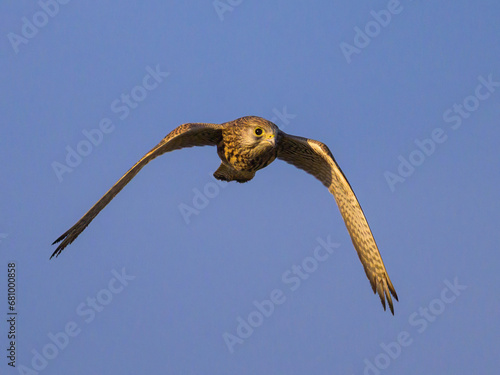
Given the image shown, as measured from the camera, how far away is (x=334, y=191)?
11.1m

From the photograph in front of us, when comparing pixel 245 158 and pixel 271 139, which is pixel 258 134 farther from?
pixel 245 158

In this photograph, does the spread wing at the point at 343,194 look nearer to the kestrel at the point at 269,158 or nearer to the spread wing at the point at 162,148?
the kestrel at the point at 269,158

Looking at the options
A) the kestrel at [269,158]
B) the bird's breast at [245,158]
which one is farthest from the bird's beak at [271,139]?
the bird's breast at [245,158]

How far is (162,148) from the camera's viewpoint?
9.54 meters

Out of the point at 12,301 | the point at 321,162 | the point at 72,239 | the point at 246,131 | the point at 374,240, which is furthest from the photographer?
the point at 12,301

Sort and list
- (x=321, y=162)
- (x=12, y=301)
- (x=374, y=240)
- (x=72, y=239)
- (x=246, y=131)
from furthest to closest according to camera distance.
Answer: (x=12, y=301)
(x=321, y=162)
(x=374, y=240)
(x=246, y=131)
(x=72, y=239)

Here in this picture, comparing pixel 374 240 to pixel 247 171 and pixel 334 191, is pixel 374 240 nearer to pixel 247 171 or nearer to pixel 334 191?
pixel 334 191

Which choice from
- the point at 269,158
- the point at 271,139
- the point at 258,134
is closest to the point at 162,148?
the point at 258,134

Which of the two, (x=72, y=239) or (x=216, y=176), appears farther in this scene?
(x=216, y=176)

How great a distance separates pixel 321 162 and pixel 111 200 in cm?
380

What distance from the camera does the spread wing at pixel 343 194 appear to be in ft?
33.8

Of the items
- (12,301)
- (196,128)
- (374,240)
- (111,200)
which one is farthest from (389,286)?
(12,301)

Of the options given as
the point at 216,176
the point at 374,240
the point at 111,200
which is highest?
the point at 374,240

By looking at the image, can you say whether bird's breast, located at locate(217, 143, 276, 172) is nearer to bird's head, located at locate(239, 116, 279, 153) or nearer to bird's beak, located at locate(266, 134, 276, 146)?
bird's head, located at locate(239, 116, 279, 153)
